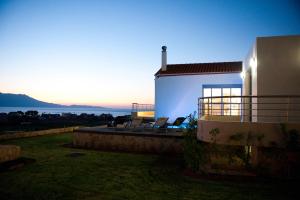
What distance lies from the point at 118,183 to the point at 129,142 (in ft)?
15.9

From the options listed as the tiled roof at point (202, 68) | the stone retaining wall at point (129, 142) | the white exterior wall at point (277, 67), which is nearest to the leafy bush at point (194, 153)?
the stone retaining wall at point (129, 142)

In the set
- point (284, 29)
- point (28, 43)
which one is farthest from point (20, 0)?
point (284, 29)

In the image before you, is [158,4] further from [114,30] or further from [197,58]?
[197,58]

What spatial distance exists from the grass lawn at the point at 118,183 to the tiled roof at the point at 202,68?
11444 millimetres

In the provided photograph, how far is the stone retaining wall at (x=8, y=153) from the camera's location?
823 centimetres

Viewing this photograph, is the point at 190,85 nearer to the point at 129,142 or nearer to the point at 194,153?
the point at 129,142

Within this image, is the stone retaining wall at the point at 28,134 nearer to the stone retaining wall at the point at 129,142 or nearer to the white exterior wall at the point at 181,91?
the stone retaining wall at the point at 129,142

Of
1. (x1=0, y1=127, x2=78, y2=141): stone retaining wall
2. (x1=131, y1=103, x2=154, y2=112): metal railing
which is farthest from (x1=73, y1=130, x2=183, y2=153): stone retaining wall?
(x1=131, y1=103, x2=154, y2=112): metal railing

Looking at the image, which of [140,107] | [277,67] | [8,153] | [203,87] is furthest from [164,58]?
[8,153]

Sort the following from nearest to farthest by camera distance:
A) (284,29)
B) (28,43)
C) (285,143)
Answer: (285,143)
(28,43)
(284,29)

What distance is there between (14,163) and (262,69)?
917 centimetres

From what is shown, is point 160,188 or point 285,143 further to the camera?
point 285,143

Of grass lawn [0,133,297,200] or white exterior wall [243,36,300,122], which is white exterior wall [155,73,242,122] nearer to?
white exterior wall [243,36,300,122]

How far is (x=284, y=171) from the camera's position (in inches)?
272
